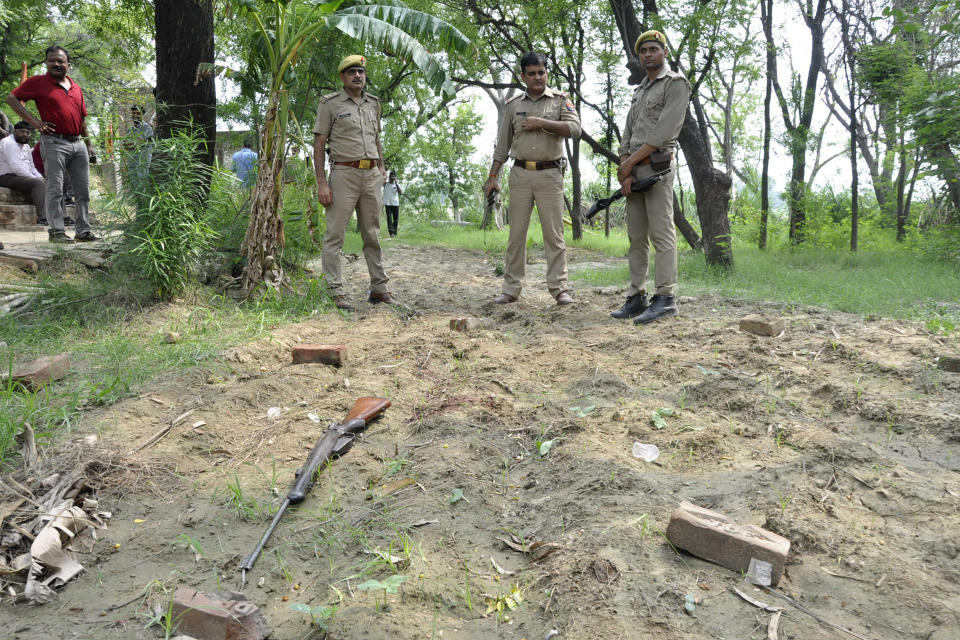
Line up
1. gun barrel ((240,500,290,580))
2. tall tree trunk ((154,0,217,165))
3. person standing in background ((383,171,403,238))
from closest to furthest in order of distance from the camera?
gun barrel ((240,500,290,580))
tall tree trunk ((154,0,217,165))
person standing in background ((383,171,403,238))

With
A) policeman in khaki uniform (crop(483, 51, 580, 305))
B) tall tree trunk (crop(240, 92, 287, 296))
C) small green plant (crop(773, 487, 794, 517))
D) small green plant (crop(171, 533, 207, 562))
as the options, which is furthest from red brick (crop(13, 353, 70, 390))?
small green plant (crop(773, 487, 794, 517))

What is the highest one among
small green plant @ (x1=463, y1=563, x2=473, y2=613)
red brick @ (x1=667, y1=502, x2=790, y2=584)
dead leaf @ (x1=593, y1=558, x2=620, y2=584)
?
red brick @ (x1=667, y1=502, x2=790, y2=584)

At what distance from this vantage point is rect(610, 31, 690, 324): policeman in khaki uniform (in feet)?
16.0

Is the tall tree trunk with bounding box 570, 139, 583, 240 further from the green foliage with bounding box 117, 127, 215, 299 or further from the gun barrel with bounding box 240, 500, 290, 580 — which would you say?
the gun barrel with bounding box 240, 500, 290, 580

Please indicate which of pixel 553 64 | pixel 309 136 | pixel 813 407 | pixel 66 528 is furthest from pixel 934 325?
pixel 309 136

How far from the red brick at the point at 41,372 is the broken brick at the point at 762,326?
4277mm

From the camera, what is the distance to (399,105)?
1600 centimetres

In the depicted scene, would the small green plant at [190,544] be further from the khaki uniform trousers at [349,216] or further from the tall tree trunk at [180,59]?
the tall tree trunk at [180,59]

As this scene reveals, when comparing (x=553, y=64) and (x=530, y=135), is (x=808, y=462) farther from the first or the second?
(x=553, y=64)

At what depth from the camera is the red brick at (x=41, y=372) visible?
11.1 ft

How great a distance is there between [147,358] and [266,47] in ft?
10.5

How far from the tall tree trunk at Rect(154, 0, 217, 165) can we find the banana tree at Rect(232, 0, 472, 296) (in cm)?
70

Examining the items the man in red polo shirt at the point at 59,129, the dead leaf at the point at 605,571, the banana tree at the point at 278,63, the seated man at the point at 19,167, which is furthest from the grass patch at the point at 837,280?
the seated man at the point at 19,167

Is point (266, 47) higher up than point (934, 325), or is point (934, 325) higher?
point (266, 47)
